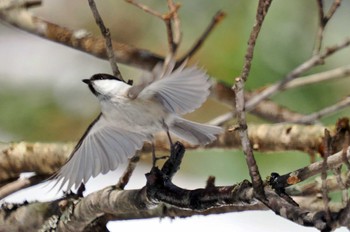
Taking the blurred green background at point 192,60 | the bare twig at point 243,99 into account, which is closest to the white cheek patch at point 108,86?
the bare twig at point 243,99

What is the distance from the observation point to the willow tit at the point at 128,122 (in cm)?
77

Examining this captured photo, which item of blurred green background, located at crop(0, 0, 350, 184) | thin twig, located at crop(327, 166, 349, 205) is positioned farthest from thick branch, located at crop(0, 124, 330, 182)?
blurred green background, located at crop(0, 0, 350, 184)

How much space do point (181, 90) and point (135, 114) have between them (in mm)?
68

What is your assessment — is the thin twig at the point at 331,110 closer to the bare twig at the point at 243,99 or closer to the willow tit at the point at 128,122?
the willow tit at the point at 128,122

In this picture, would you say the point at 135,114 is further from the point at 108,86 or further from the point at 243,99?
the point at 243,99

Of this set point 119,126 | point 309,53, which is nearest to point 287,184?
point 119,126

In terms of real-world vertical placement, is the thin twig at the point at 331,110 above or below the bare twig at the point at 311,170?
above

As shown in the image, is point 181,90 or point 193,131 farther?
point 193,131

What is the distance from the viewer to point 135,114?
0.81 metres

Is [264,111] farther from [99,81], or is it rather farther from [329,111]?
[99,81]

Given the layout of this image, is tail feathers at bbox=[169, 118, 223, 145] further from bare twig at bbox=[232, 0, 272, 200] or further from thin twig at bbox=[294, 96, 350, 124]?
bare twig at bbox=[232, 0, 272, 200]

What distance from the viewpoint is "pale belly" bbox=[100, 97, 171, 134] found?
809 millimetres

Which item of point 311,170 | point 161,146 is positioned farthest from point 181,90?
point 161,146

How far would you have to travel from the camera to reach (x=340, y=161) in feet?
1.97
